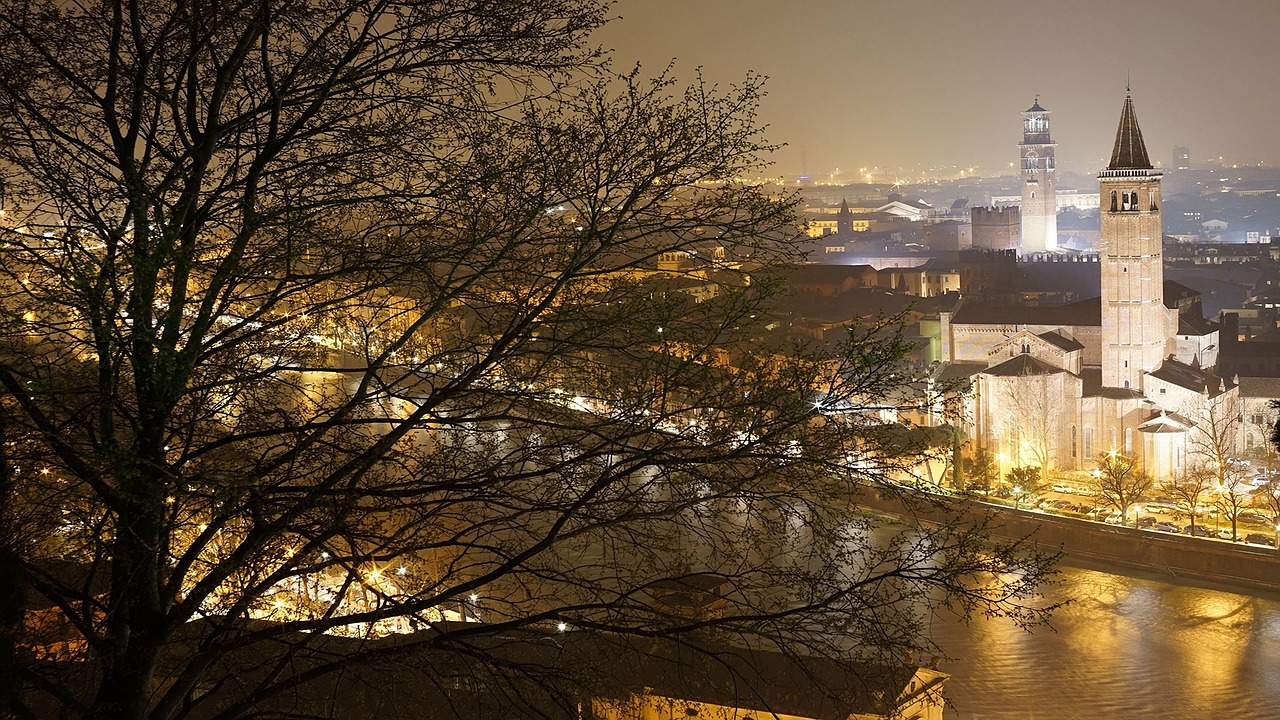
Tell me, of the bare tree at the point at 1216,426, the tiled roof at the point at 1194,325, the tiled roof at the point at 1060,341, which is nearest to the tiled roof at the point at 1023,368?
the tiled roof at the point at 1060,341

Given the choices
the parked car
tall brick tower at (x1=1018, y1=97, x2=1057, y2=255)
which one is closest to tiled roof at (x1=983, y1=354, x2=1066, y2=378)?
the parked car

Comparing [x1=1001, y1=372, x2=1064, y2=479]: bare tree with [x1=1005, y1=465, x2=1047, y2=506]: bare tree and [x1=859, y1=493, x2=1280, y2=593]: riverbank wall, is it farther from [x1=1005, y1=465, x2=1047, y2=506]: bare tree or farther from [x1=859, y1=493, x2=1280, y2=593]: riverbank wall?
[x1=859, y1=493, x2=1280, y2=593]: riverbank wall

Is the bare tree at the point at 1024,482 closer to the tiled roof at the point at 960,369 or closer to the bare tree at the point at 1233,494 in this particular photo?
the bare tree at the point at 1233,494

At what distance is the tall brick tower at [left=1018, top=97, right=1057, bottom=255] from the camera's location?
4894 cm

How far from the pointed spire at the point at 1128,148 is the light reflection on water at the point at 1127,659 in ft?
31.6

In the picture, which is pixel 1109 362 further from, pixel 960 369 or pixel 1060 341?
pixel 960 369

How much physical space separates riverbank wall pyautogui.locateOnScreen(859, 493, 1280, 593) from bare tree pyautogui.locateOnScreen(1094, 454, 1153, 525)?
2.29ft

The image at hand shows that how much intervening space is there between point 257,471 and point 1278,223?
7595 centimetres

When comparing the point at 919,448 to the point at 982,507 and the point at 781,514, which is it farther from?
the point at 982,507

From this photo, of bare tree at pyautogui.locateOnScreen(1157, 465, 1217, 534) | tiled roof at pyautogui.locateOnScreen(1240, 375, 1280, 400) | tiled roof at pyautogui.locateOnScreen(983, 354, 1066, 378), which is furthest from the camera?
tiled roof at pyautogui.locateOnScreen(983, 354, 1066, 378)

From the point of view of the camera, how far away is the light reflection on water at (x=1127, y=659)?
9.86 metres

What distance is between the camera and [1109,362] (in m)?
20.0

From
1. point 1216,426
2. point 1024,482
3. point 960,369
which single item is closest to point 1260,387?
point 1216,426

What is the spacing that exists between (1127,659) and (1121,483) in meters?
5.76
